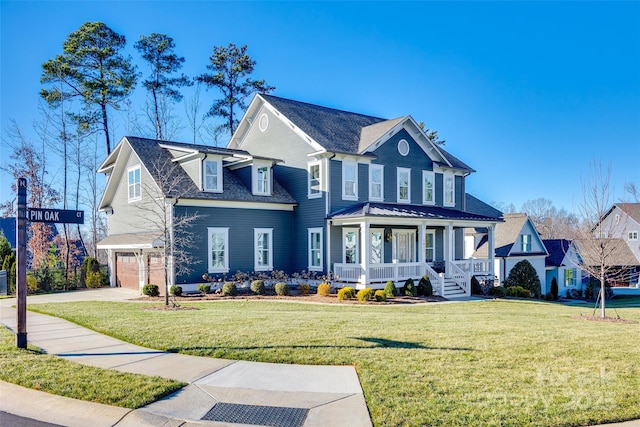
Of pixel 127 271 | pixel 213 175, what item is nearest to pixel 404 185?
pixel 213 175

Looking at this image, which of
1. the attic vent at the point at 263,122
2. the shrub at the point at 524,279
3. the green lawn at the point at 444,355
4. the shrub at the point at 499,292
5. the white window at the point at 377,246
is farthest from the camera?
the shrub at the point at 524,279

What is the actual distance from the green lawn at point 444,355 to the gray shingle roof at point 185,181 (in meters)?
8.34

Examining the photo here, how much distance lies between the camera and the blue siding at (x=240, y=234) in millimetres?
20859

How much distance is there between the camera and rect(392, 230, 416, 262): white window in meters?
24.8

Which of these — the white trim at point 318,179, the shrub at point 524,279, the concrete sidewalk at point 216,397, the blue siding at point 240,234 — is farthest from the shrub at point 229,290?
the shrub at point 524,279

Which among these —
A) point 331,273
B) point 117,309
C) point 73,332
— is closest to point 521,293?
point 331,273

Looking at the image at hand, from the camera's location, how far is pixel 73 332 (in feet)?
33.8

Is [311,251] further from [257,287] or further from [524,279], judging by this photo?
[524,279]

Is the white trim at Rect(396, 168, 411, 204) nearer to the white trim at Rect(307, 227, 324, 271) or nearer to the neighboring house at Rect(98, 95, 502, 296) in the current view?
the neighboring house at Rect(98, 95, 502, 296)

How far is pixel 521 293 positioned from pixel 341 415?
2165 centimetres

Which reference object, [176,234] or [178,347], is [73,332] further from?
[176,234]

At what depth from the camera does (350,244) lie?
23.1 metres

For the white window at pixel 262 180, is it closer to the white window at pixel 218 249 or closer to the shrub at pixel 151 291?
the white window at pixel 218 249

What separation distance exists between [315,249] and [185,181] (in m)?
6.99
